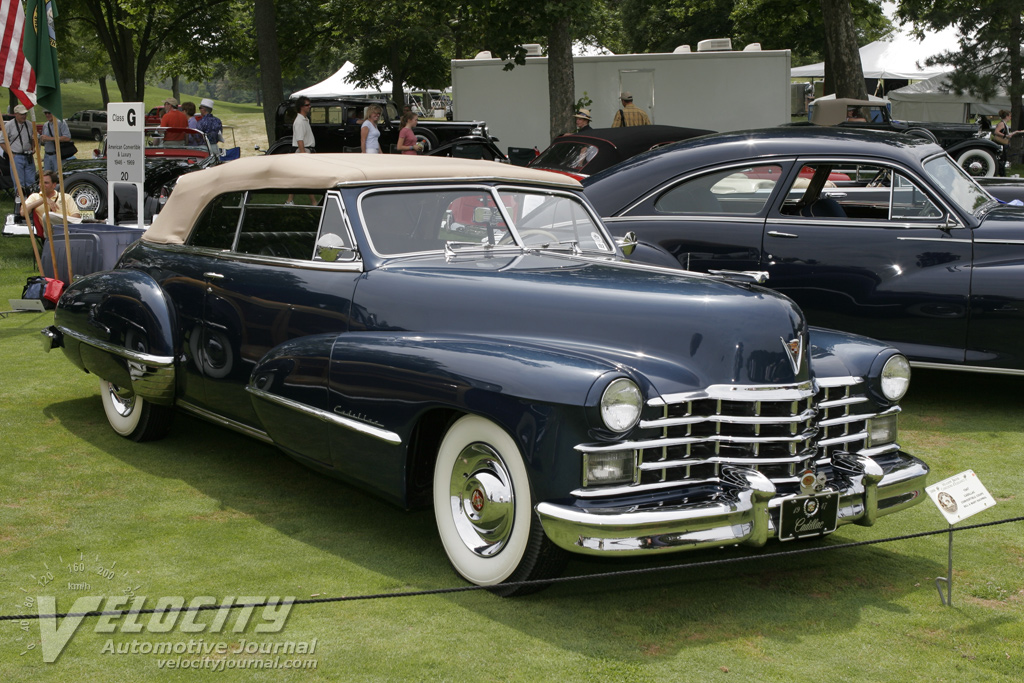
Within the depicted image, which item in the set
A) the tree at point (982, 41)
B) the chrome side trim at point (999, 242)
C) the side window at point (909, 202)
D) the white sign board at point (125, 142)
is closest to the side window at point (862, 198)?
the side window at point (909, 202)

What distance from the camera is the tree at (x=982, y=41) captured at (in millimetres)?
24625

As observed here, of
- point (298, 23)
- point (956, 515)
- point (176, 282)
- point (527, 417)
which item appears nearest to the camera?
point (527, 417)

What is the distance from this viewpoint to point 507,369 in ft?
11.8

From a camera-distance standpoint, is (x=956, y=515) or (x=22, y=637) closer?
(x=22, y=637)

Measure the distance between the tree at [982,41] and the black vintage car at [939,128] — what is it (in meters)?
3.83

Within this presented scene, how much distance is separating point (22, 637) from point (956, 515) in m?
3.37

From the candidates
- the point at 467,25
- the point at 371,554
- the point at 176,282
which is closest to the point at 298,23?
the point at 467,25

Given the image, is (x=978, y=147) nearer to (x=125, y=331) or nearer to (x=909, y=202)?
(x=909, y=202)

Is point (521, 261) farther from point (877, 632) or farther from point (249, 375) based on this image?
point (877, 632)

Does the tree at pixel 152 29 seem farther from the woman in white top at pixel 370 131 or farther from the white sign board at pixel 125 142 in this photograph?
the white sign board at pixel 125 142

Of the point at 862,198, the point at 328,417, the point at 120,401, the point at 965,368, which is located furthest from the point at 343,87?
the point at 328,417

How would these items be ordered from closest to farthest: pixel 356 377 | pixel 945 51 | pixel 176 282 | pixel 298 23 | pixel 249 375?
pixel 356 377 < pixel 249 375 < pixel 176 282 < pixel 298 23 < pixel 945 51

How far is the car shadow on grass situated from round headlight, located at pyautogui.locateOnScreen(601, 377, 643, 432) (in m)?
0.65

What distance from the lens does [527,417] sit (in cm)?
349
